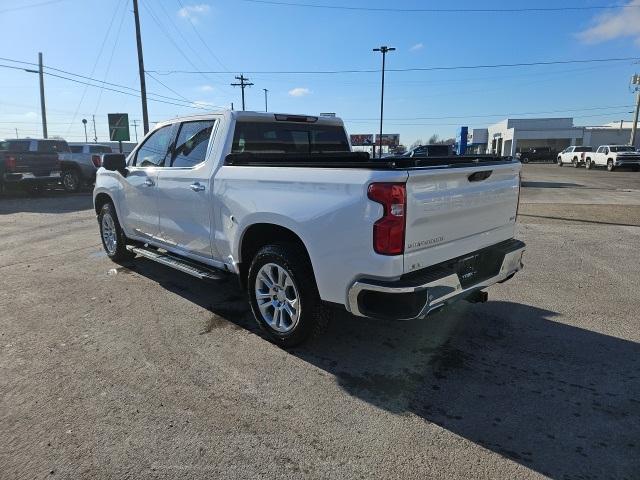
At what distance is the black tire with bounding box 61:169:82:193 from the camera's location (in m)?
18.6

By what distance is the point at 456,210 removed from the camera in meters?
3.47

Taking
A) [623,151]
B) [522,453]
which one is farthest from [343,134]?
[623,151]

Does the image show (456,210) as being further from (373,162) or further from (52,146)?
(52,146)

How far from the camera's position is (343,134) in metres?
5.82

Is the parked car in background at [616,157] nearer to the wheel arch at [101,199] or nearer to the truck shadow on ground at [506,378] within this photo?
the truck shadow on ground at [506,378]

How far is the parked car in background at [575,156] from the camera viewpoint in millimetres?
40750

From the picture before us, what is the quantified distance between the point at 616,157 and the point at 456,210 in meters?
36.4

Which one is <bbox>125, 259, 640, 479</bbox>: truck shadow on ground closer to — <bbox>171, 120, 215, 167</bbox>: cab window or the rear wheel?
<bbox>171, 120, 215, 167</bbox>: cab window

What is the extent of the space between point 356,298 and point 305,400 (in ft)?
2.56

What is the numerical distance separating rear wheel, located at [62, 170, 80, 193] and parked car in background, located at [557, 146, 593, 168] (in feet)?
127

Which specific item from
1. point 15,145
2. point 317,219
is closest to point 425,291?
point 317,219

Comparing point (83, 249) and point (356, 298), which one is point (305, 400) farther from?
A: point (83, 249)

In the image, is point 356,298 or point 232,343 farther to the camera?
point 232,343

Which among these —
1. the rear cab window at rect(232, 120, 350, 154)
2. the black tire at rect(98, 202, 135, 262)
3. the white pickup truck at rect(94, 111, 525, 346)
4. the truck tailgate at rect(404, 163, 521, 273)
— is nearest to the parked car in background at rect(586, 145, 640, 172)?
the rear cab window at rect(232, 120, 350, 154)
